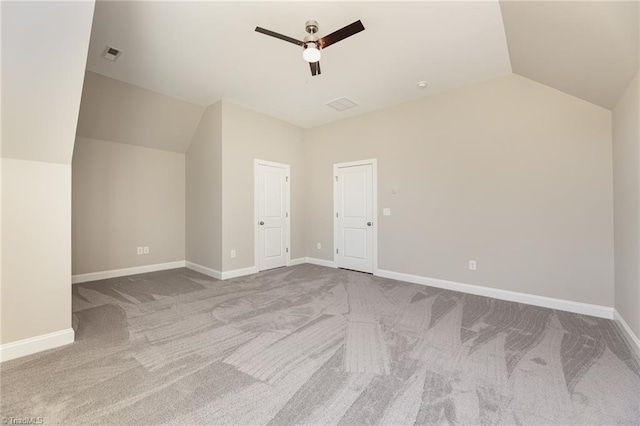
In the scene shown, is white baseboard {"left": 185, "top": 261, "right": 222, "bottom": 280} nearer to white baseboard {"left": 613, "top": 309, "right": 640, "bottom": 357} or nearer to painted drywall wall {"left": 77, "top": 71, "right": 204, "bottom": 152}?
painted drywall wall {"left": 77, "top": 71, "right": 204, "bottom": 152}

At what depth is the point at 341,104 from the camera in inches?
181

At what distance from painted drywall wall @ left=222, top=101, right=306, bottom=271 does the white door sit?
150 millimetres

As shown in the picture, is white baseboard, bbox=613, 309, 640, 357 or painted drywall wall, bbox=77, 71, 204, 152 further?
painted drywall wall, bbox=77, 71, 204, 152

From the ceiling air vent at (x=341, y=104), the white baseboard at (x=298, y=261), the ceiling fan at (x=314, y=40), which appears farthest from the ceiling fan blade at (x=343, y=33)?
the white baseboard at (x=298, y=261)

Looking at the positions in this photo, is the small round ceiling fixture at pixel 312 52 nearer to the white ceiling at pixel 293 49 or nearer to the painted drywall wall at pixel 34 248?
the white ceiling at pixel 293 49

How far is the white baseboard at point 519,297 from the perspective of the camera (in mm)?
3008

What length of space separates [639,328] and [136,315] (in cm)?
482

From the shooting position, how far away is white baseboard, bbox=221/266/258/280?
4.52 metres

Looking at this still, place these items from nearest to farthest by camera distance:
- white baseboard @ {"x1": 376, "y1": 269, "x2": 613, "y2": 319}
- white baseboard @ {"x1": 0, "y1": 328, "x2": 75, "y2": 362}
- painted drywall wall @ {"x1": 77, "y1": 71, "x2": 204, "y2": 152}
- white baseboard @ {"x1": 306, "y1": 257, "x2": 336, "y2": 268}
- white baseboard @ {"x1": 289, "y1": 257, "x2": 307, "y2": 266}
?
1. white baseboard @ {"x1": 0, "y1": 328, "x2": 75, "y2": 362}
2. white baseboard @ {"x1": 376, "y1": 269, "x2": 613, "y2": 319}
3. painted drywall wall @ {"x1": 77, "y1": 71, "x2": 204, "y2": 152}
4. white baseboard @ {"x1": 306, "y1": 257, "x2": 336, "y2": 268}
5. white baseboard @ {"x1": 289, "y1": 257, "x2": 307, "y2": 266}

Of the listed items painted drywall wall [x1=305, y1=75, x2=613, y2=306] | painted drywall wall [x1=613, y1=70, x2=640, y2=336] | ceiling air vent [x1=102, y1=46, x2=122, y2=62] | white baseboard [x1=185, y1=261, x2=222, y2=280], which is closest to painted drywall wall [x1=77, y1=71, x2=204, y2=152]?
ceiling air vent [x1=102, y1=46, x2=122, y2=62]

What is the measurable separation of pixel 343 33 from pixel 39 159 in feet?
9.11

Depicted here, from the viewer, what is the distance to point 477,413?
5.12ft

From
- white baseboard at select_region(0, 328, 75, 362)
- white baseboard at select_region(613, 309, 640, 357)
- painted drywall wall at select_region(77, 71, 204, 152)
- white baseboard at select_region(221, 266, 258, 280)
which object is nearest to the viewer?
white baseboard at select_region(0, 328, 75, 362)

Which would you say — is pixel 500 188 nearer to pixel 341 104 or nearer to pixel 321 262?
pixel 341 104
